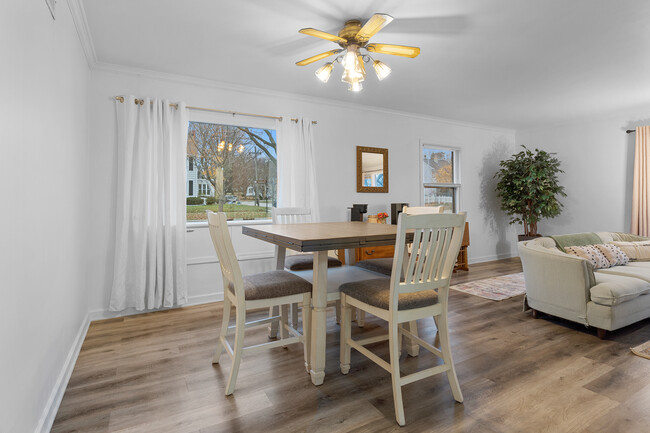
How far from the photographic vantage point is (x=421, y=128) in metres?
5.34

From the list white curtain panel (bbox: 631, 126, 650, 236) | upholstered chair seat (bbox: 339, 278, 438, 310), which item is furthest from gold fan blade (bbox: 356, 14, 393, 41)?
white curtain panel (bbox: 631, 126, 650, 236)

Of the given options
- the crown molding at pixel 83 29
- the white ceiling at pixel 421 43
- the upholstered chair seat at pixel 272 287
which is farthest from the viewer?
the white ceiling at pixel 421 43

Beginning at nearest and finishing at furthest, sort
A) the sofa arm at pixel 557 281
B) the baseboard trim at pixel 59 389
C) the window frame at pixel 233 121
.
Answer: the baseboard trim at pixel 59 389
the sofa arm at pixel 557 281
the window frame at pixel 233 121

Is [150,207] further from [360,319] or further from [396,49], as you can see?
[396,49]

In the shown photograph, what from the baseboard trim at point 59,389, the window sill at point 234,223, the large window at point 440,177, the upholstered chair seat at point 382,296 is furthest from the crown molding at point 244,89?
the upholstered chair seat at point 382,296

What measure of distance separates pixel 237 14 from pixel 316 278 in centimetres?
198

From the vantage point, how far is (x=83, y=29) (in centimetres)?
255

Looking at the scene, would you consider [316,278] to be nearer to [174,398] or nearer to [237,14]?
[174,398]

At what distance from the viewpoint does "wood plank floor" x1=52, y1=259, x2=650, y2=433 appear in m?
1.64

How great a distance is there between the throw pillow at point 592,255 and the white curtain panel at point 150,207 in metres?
3.94

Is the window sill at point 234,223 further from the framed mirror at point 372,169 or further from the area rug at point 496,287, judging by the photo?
the area rug at point 496,287

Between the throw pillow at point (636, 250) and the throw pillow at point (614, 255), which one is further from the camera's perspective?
the throw pillow at point (636, 250)

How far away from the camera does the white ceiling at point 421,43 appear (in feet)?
7.82

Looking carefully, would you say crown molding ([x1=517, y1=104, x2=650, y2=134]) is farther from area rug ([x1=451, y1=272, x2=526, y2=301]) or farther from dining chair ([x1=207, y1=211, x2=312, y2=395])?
dining chair ([x1=207, y1=211, x2=312, y2=395])
